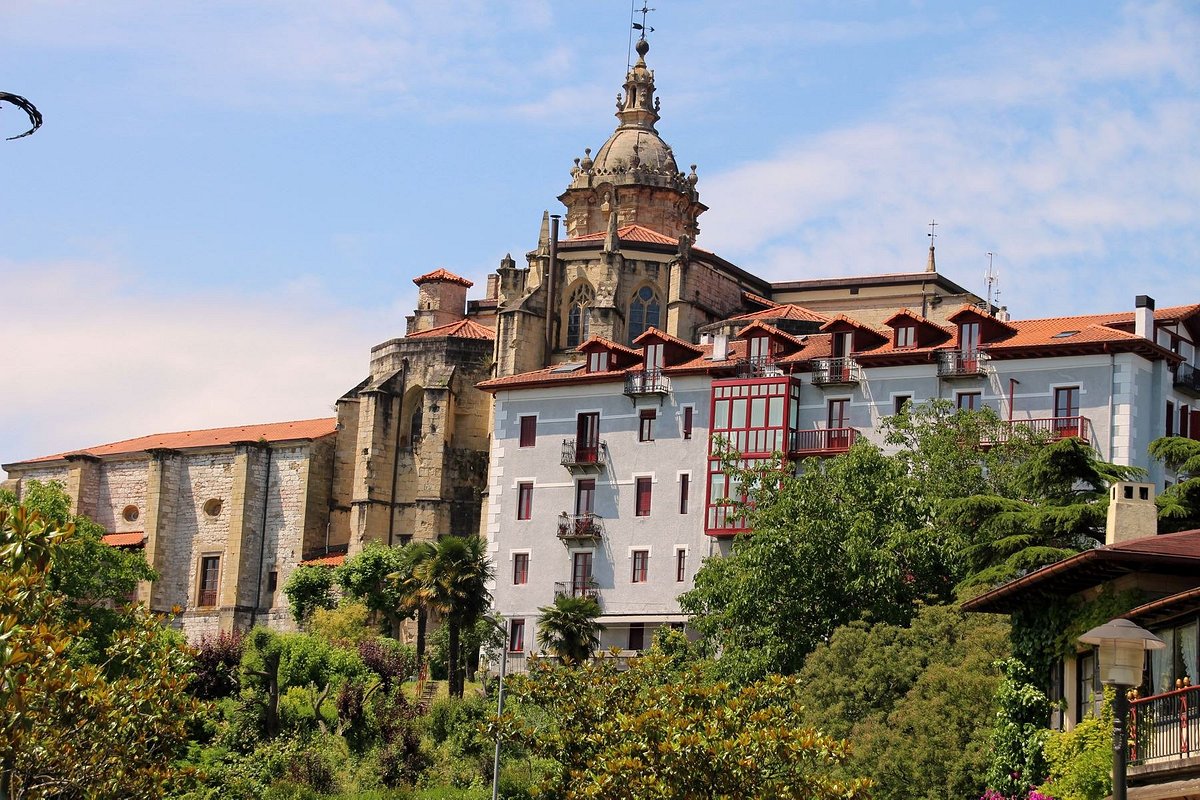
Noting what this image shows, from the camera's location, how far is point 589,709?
34656mm

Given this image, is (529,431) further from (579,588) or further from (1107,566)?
(1107,566)

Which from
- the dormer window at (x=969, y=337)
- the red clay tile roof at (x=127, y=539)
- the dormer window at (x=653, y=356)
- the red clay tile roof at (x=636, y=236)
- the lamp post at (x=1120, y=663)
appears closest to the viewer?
the lamp post at (x=1120, y=663)

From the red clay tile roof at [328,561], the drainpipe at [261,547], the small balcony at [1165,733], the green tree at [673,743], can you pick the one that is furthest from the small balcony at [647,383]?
the small balcony at [1165,733]

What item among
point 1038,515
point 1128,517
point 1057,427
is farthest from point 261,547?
point 1128,517

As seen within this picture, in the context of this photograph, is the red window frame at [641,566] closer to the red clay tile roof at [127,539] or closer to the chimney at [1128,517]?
the red clay tile roof at [127,539]

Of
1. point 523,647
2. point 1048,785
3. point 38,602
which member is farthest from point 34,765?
point 523,647

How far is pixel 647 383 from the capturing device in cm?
6550

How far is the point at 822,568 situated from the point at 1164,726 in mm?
28111

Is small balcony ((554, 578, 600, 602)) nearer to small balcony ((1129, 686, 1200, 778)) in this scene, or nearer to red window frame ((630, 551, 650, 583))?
red window frame ((630, 551, 650, 583))

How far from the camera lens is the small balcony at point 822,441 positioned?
6097 centimetres

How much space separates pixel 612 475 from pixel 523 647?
597cm

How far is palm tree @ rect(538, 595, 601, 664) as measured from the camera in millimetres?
57344

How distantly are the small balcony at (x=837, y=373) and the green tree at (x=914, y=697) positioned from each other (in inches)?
538

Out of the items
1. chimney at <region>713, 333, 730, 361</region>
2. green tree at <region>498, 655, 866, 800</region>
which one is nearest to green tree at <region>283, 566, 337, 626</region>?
chimney at <region>713, 333, 730, 361</region>
